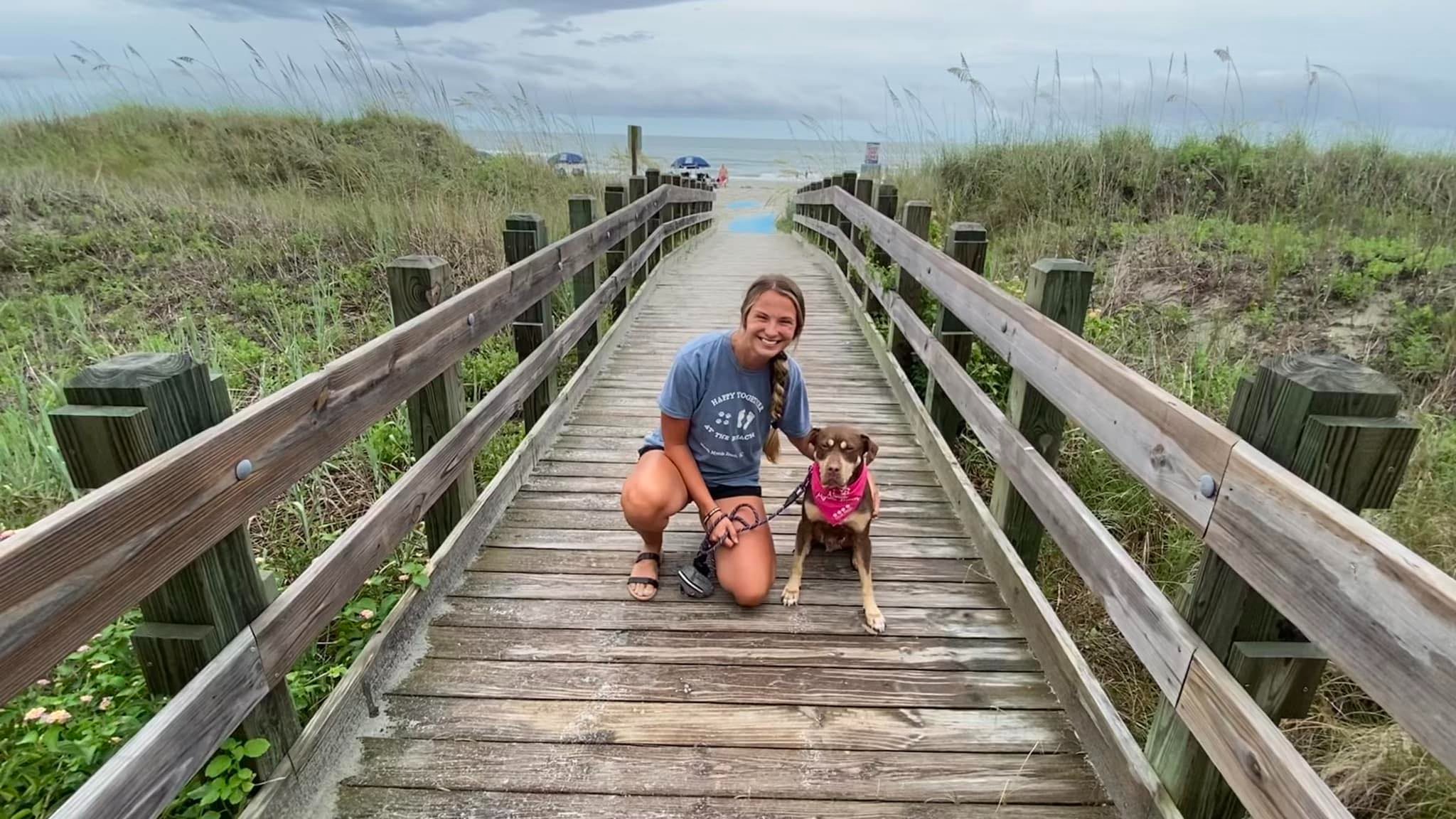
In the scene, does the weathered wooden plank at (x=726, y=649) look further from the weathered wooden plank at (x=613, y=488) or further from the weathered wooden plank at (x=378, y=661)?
the weathered wooden plank at (x=613, y=488)

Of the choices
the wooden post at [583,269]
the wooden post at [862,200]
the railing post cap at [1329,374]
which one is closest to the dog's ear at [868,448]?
the railing post cap at [1329,374]

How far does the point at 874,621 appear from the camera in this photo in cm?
277

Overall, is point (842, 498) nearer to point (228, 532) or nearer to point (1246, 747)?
point (1246, 747)

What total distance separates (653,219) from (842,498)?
7.92 m

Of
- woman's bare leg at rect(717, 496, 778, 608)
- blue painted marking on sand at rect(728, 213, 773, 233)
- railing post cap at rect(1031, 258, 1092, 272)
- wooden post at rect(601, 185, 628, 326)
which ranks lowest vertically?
blue painted marking on sand at rect(728, 213, 773, 233)

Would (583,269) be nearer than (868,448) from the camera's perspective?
No

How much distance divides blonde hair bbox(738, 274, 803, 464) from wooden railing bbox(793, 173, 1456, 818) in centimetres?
85

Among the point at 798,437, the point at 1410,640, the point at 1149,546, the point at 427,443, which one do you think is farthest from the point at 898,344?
the point at 1410,640

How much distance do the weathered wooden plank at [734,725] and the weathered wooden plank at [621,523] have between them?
3.80 feet

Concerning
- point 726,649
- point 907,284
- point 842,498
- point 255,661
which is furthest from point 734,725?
point 907,284

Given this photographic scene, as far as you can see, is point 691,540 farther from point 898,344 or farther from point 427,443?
point 898,344

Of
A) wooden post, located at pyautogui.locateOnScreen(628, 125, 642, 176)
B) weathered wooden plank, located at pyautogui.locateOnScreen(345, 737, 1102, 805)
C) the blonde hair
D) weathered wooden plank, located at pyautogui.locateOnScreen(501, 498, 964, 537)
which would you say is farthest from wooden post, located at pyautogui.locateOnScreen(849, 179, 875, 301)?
wooden post, located at pyautogui.locateOnScreen(628, 125, 642, 176)

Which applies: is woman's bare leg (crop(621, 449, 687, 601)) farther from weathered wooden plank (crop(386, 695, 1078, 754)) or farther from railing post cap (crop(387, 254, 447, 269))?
railing post cap (crop(387, 254, 447, 269))

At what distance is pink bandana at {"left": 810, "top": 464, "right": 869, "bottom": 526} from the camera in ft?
9.45
